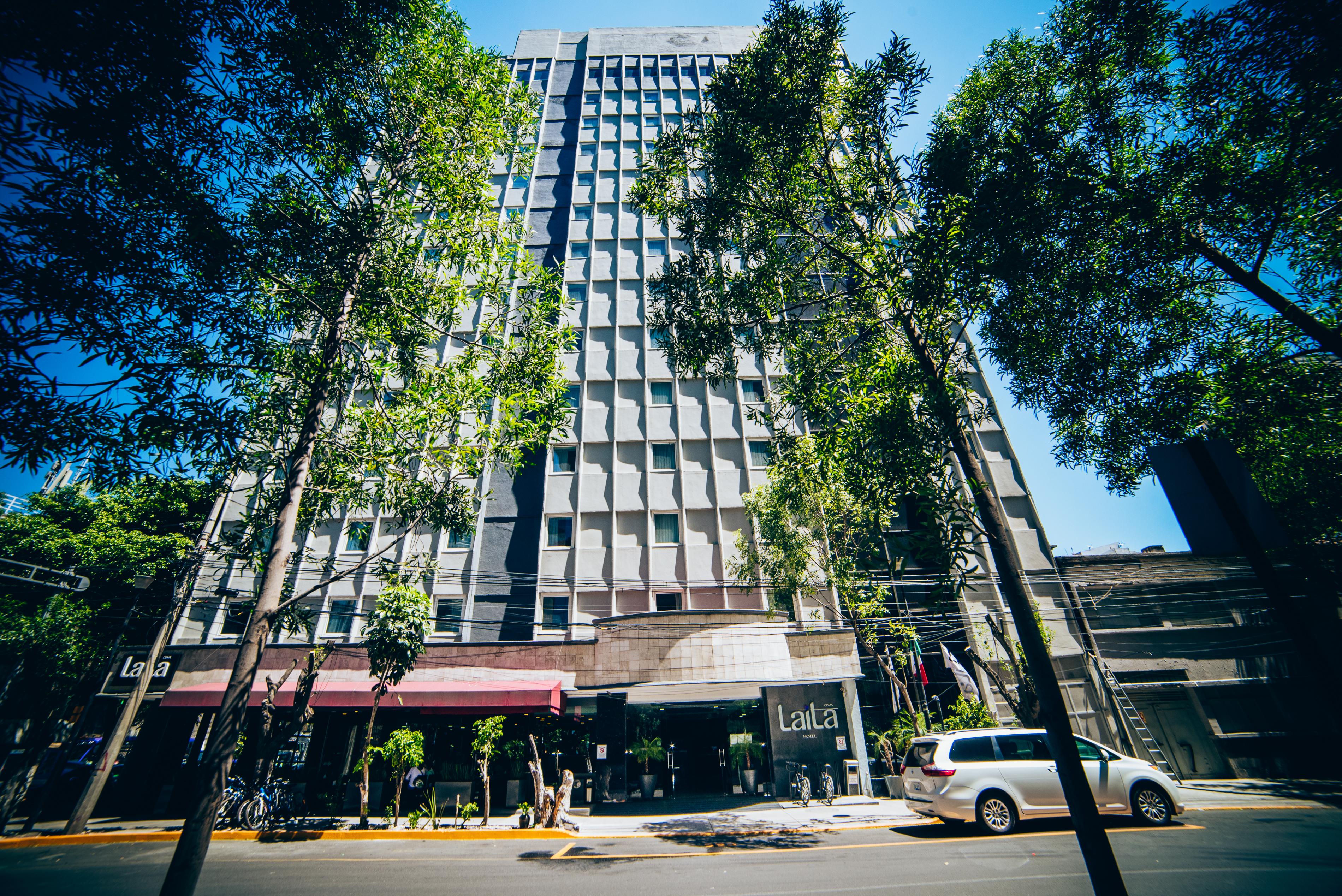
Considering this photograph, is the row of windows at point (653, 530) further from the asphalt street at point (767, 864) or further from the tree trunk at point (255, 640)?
the tree trunk at point (255, 640)

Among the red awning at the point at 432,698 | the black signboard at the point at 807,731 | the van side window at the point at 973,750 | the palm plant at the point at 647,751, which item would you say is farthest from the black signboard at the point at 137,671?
the van side window at the point at 973,750

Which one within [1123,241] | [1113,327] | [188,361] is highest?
[1123,241]

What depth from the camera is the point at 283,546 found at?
627 centimetres

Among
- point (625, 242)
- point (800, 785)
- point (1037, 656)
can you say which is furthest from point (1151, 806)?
point (625, 242)

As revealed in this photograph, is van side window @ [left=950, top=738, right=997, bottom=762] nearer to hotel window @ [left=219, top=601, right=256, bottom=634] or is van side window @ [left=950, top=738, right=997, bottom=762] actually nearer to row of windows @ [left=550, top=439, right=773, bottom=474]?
row of windows @ [left=550, top=439, right=773, bottom=474]

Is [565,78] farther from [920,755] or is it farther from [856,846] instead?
[856,846]

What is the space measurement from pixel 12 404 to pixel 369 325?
3.83m

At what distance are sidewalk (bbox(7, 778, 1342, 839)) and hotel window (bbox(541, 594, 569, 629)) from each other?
24.2ft

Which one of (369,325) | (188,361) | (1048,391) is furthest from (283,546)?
(1048,391)

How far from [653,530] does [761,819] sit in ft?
39.6

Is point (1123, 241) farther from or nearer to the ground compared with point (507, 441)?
farther from the ground

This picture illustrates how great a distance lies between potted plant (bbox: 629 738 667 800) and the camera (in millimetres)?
17422

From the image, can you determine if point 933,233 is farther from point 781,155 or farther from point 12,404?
point 12,404

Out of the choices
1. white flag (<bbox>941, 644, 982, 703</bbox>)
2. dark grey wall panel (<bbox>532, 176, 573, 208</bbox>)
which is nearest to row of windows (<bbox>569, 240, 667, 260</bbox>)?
dark grey wall panel (<bbox>532, 176, 573, 208</bbox>)
